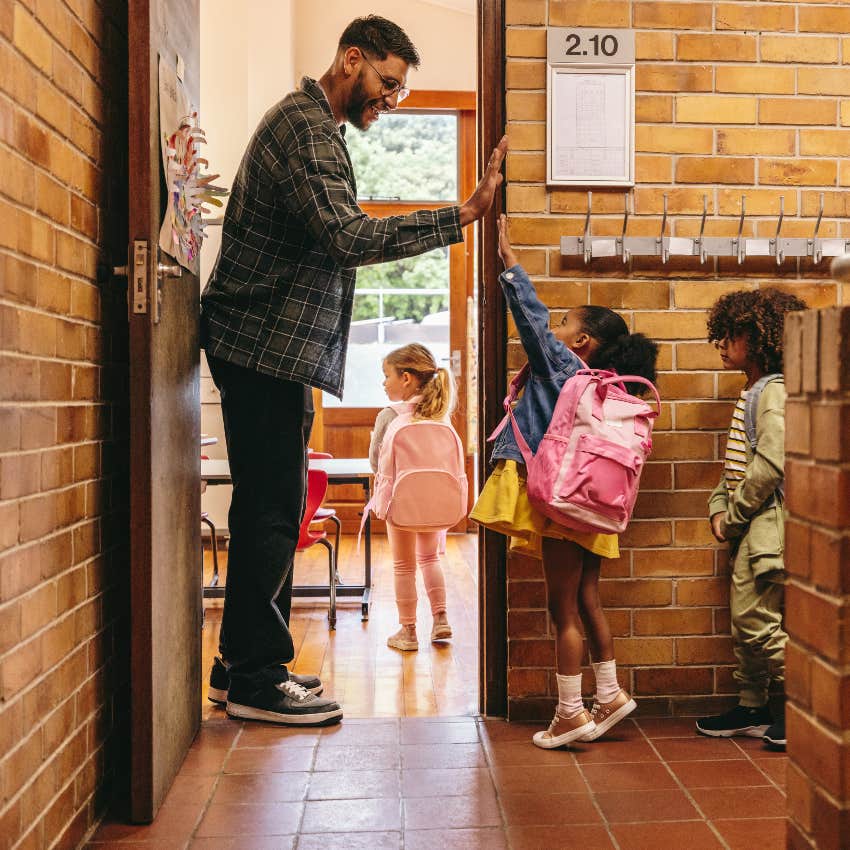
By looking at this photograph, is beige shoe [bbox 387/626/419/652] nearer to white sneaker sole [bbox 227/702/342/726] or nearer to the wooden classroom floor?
the wooden classroom floor

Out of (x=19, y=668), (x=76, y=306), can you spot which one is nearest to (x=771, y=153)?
(x=76, y=306)

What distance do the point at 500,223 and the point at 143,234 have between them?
0.89 metres

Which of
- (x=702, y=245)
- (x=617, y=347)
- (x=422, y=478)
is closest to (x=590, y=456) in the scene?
(x=617, y=347)

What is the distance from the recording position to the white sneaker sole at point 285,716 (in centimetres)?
257

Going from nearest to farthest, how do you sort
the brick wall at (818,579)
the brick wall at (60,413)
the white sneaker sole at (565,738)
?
the brick wall at (818,579) < the brick wall at (60,413) < the white sneaker sole at (565,738)

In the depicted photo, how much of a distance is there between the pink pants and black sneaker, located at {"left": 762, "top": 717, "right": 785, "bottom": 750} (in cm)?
148

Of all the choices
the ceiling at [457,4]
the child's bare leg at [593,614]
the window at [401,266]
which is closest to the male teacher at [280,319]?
the child's bare leg at [593,614]

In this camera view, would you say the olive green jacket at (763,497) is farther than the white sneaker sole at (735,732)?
No

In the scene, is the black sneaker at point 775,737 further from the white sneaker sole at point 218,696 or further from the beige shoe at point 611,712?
the white sneaker sole at point 218,696

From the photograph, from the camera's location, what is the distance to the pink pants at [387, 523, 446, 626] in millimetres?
3668

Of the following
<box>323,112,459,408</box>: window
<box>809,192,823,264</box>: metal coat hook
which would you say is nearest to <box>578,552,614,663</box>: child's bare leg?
<box>809,192,823,264</box>: metal coat hook

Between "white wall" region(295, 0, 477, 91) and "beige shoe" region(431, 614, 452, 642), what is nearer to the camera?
"beige shoe" region(431, 614, 452, 642)

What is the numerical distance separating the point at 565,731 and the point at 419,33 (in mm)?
5532

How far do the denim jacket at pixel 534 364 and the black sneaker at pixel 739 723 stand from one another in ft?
2.77
